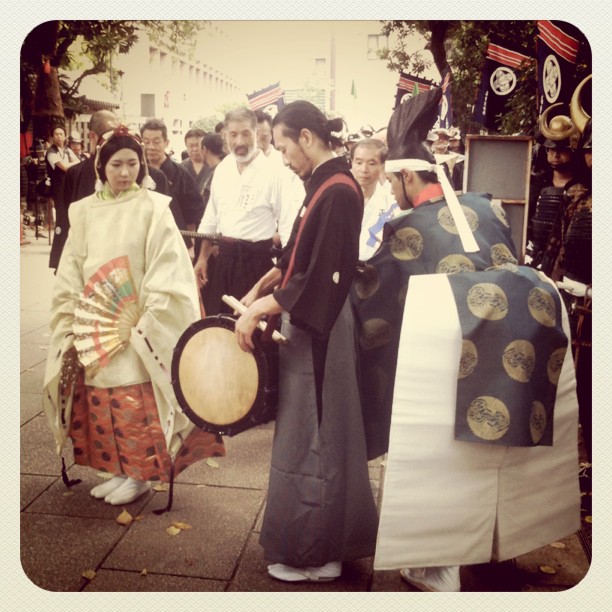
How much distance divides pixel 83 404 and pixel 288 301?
105 cm

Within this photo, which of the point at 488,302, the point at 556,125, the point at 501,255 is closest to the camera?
the point at 488,302

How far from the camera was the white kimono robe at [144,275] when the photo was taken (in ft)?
8.21

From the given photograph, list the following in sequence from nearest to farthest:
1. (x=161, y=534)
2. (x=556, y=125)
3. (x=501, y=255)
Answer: (x=501, y=255), (x=161, y=534), (x=556, y=125)

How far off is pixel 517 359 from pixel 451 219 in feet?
1.64

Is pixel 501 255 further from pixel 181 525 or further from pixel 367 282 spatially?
pixel 181 525

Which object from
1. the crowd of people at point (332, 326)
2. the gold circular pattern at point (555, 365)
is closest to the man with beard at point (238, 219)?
the crowd of people at point (332, 326)

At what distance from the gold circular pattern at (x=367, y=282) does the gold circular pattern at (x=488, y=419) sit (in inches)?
19.4

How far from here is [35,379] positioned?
254 cm

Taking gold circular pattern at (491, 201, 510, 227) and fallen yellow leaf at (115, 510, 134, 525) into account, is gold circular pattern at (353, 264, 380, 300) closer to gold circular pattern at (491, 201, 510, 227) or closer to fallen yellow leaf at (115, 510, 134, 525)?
gold circular pattern at (491, 201, 510, 227)

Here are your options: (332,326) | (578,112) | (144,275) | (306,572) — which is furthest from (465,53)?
(306,572)

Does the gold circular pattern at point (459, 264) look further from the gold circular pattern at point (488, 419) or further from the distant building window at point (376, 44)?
the distant building window at point (376, 44)

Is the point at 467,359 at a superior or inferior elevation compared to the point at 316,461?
superior

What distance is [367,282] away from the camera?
92.4 inches

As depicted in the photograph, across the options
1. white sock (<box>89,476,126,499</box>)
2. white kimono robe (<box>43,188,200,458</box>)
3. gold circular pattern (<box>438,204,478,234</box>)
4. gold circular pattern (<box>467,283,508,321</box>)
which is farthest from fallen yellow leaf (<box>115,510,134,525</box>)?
gold circular pattern (<box>438,204,478,234</box>)
